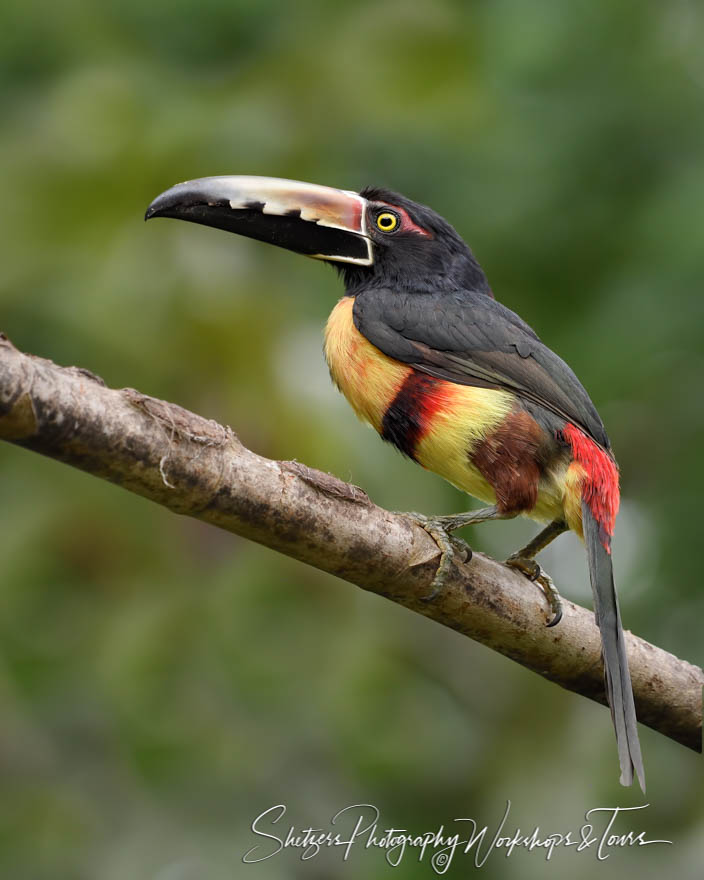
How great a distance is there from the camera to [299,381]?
4.34 metres

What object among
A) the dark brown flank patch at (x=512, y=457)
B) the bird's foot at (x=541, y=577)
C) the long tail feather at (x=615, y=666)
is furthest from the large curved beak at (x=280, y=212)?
the long tail feather at (x=615, y=666)

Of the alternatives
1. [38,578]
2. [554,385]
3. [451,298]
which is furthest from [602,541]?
[38,578]

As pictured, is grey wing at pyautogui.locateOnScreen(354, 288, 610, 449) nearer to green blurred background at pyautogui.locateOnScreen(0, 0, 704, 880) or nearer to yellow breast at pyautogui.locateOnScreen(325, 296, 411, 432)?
yellow breast at pyautogui.locateOnScreen(325, 296, 411, 432)

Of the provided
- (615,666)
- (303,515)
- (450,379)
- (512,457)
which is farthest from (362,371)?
(615,666)

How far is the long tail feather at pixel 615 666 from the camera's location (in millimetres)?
2875

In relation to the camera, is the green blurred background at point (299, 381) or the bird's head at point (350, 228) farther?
the green blurred background at point (299, 381)

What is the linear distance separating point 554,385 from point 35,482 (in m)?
1.98

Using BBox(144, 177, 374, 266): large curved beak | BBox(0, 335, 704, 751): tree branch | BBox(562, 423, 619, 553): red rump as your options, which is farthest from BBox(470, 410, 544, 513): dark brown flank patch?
BBox(144, 177, 374, 266): large curved beak

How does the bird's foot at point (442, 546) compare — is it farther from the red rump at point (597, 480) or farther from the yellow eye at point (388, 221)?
the yellow eye at point (388, 221)

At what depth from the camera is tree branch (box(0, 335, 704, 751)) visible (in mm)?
2273

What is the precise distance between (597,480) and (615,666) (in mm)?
541

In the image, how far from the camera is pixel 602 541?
329 cm

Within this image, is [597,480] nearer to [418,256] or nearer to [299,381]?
[418,256]

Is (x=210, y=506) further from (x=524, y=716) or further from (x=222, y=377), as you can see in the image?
(x=524, y=716)
